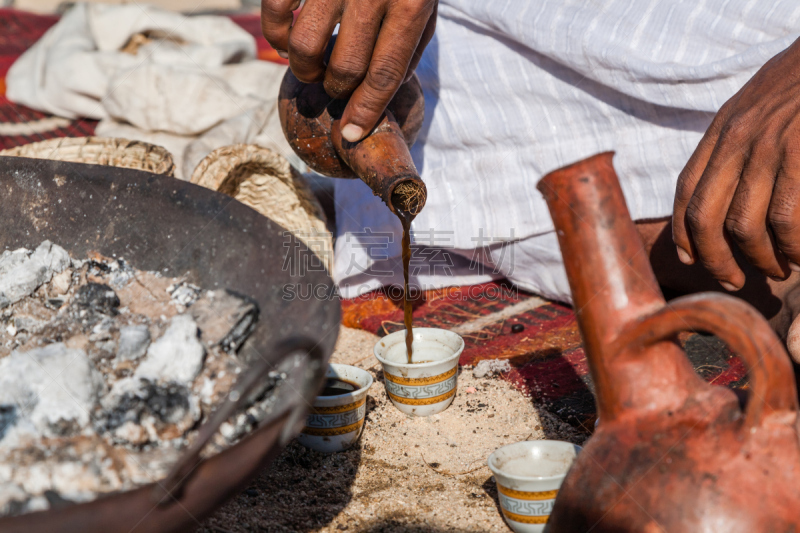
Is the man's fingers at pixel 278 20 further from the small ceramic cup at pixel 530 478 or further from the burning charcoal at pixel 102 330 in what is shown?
the small ceramic cup at pixel 530 478

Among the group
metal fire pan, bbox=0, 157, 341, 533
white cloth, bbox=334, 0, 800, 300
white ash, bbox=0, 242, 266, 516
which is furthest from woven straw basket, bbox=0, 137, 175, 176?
white ash, bbox=0, 242, 266, 516

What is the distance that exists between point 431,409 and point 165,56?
326cm

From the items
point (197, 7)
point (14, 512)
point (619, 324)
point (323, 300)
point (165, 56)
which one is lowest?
point (197, 7)

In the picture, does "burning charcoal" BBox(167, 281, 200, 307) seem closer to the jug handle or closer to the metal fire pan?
the metal fire pan

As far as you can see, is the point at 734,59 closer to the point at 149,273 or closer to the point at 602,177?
the point at 602,177

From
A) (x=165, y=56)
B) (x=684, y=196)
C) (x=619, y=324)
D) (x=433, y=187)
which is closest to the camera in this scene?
(x=619, y=324)

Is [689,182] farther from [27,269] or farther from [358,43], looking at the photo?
[27,269]

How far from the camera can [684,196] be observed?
1.88 m

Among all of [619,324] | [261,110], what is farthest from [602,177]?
[261,110]

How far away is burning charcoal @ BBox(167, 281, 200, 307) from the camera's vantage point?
4.98 ft

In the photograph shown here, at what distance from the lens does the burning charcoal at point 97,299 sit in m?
1.53

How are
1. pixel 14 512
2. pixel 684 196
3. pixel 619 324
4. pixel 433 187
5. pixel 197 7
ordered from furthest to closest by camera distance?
pixel 197 7 → pixel 433 187 → pixel 684 196 → pixel 619 324 → pixel 14 512

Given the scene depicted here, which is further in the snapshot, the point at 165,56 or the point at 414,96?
the point at 165,56

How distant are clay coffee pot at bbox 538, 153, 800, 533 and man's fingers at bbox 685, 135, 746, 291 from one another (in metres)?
0.64
